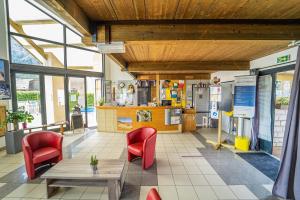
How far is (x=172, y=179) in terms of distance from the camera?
3209 mm

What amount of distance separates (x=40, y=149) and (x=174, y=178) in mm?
2970

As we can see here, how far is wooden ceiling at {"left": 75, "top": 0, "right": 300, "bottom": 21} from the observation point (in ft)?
6.34

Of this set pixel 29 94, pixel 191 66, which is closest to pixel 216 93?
pixel 191 66

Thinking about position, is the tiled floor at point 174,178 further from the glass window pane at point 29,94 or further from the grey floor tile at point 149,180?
the glass window pane at point 29,94

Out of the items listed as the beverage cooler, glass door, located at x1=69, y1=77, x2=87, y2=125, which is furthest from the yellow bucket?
glass door, located at x1=69, y1=77, x2=87, y2=125

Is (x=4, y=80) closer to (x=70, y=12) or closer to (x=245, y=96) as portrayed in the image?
(x=70, y=12)

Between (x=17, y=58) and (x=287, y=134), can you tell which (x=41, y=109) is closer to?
(x=17, y=58)

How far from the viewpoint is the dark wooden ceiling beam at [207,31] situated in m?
2.46

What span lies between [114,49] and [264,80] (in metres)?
4.09

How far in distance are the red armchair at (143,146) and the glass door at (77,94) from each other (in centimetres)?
428

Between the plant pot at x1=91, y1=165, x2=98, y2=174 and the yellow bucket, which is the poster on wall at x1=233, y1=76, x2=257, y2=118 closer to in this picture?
the yellow bucket

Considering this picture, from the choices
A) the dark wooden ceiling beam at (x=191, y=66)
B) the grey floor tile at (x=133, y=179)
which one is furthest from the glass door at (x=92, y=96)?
the grey floor tile at (x=133, y=179)

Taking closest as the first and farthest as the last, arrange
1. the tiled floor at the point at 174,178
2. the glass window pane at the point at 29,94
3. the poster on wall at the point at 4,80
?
the tiled floor at the point at 174,178 < the poster on wall at the point at 4,80 < the glass window pane at the point at 29,94

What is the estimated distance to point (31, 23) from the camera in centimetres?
563
